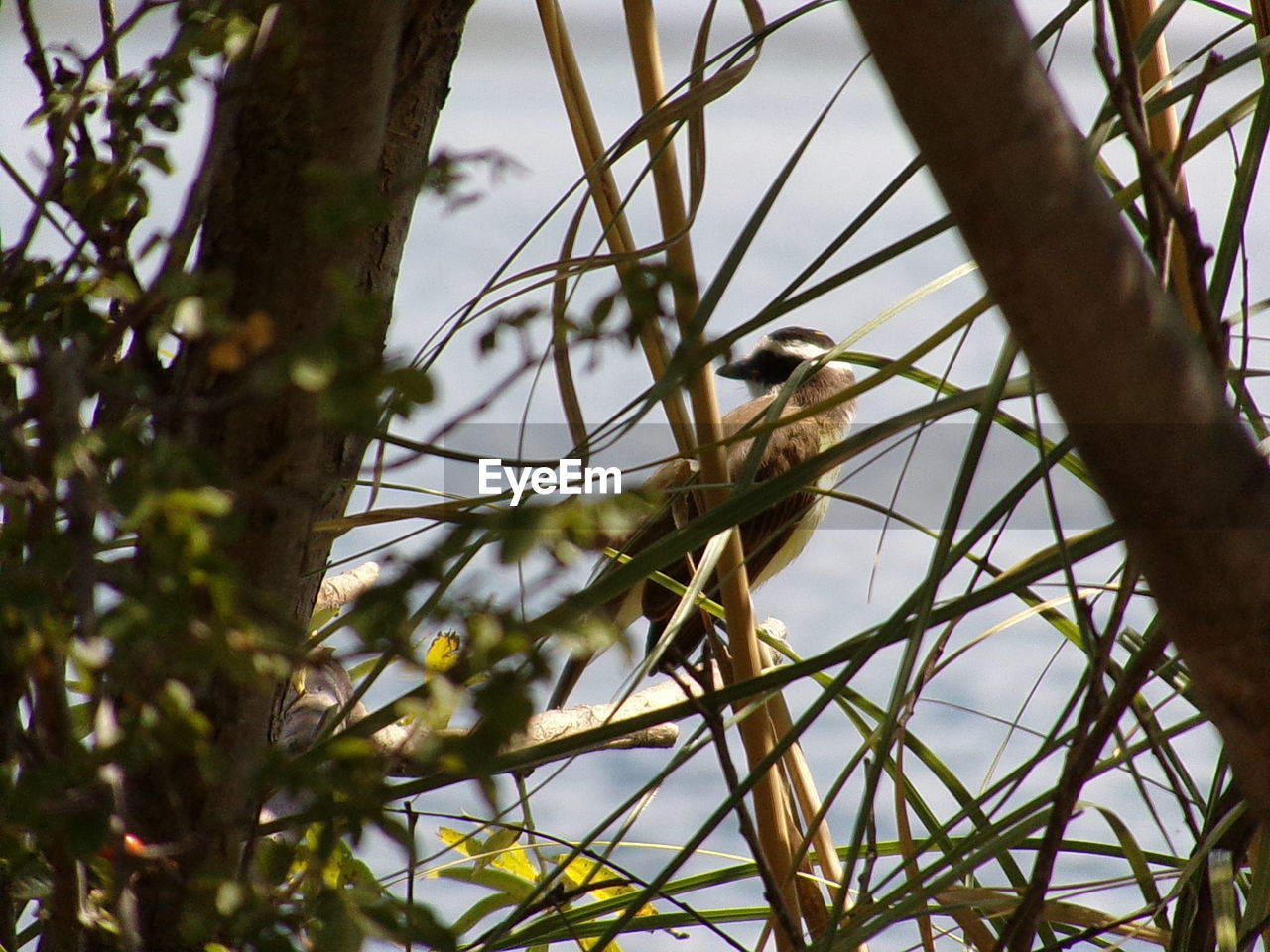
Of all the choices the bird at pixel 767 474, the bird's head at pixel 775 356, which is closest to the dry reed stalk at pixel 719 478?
the bird at pixel 767 474

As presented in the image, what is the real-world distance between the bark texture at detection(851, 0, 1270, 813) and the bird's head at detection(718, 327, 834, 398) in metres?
2.68

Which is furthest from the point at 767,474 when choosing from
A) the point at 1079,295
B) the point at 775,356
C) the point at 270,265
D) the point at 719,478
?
the point at 1079,295

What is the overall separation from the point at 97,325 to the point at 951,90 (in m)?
0.34

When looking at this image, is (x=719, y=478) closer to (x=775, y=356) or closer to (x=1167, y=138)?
(x=1167, y=138)

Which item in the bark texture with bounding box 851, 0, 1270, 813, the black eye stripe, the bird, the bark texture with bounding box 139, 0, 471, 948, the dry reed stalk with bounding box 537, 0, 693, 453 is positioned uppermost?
the black eye stripe

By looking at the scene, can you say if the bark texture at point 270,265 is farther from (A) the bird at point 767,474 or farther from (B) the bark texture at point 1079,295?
(A) the bird at point 767,474

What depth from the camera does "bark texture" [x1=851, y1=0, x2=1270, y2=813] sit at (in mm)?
390

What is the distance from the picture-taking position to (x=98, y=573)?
40 centimetres

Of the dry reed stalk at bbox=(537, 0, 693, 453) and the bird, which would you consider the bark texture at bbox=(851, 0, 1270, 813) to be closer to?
the dry reed stalk at bbox=(537, 0, 693, 453)

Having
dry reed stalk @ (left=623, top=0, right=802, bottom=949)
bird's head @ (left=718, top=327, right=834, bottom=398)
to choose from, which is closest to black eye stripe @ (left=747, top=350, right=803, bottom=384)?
bird's head @ (left=718, top=327, right=834, bottom=398)

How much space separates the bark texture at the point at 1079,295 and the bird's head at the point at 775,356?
8.80ft

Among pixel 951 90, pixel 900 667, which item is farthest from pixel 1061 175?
pixel 900 667

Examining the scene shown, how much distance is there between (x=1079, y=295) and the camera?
400 mm

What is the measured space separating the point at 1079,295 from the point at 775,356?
110 inches
